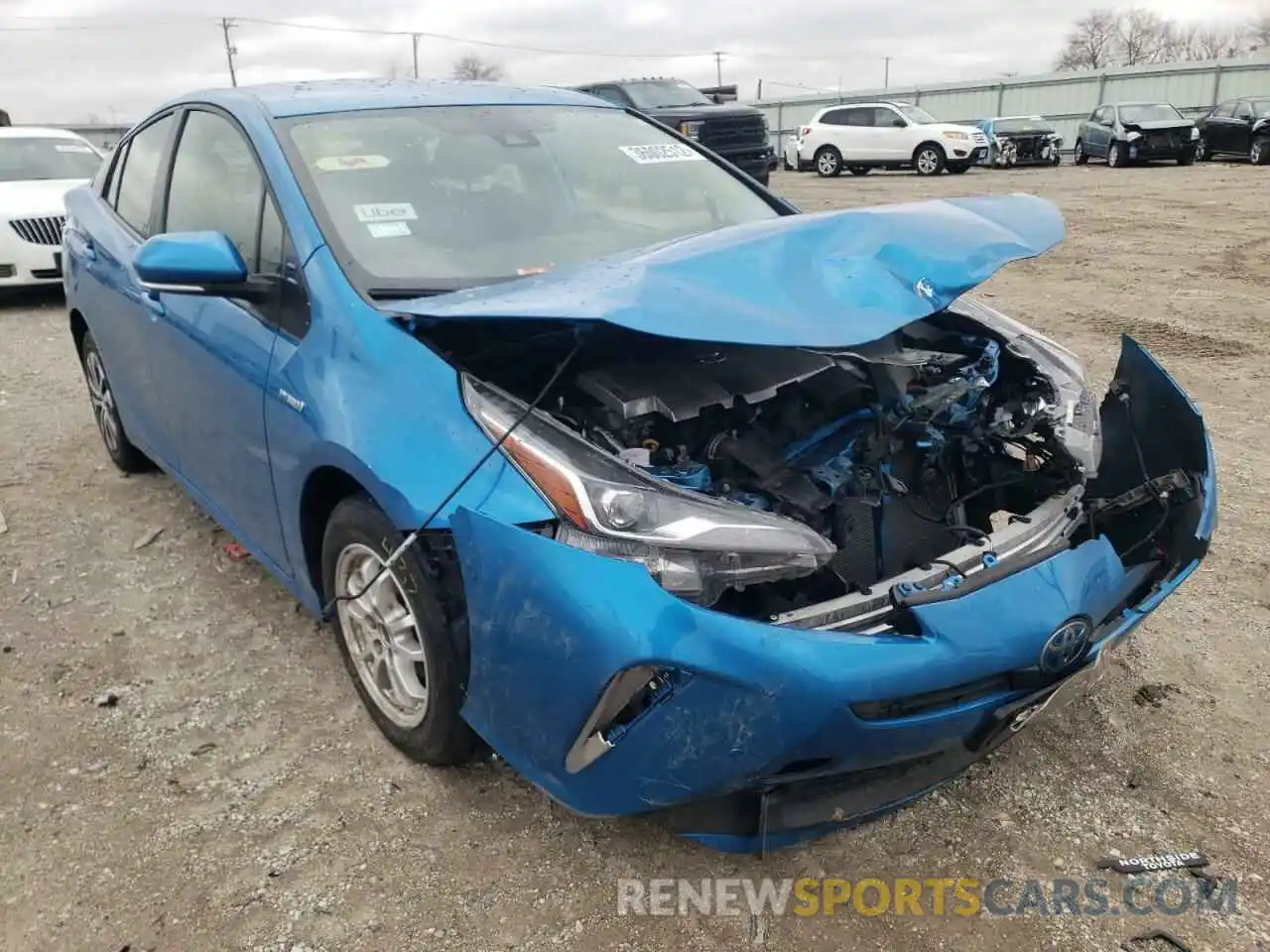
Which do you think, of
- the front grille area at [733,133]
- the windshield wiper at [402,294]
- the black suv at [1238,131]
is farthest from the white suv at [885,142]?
the windshield wiper at [402,294]

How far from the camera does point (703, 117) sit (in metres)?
15.8

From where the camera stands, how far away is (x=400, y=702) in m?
2.53

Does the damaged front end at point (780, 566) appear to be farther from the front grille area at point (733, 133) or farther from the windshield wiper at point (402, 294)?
the front grille area at point (733, 133)

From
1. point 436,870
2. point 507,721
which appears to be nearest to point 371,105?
point 507,721

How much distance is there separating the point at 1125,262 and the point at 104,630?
9474 mm

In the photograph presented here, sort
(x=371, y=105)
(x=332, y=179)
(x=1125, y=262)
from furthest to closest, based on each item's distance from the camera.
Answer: (x=1125, y=262) → (x=371, y=105) → (x=332, y=179)

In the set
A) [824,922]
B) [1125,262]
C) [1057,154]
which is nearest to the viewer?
[824,922]

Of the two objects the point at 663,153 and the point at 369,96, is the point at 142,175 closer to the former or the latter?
the point at 369,96

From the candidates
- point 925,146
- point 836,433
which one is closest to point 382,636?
point 836,433

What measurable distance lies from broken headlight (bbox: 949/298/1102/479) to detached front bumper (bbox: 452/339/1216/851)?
1.41 ft

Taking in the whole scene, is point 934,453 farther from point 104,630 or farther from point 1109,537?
point 104,630

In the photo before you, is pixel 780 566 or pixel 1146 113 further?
pixel 1146 113

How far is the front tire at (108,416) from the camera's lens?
445cm

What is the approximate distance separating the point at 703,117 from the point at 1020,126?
1177 cm
